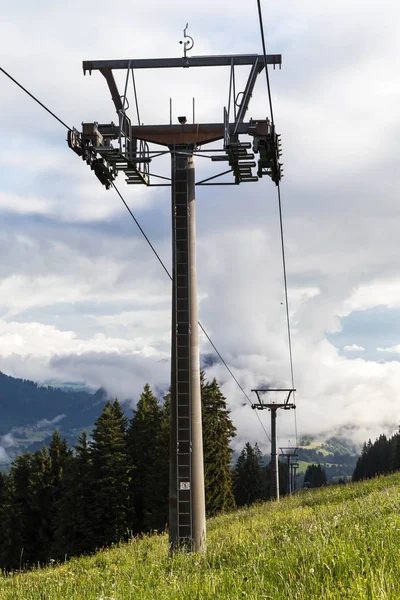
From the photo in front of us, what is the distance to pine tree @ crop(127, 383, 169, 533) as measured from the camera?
53531 millimetres

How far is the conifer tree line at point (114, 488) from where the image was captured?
54.4 meters

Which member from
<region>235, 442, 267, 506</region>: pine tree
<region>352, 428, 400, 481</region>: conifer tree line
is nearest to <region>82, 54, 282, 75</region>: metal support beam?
<region>235, 442, 267, 506</region>: pine tree

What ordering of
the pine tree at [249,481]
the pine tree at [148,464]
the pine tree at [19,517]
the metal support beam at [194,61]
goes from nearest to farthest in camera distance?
the metal support beam at [194,61] < the pine tree at [148,464] < the pine tree at [19,517] < the pine tree at [249,481]

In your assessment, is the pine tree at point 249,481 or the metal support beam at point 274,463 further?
the pine tree at point 249,481

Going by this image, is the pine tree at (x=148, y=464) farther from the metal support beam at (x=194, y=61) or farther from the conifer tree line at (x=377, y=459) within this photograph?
the conifer tree line at (x=377, y=459)

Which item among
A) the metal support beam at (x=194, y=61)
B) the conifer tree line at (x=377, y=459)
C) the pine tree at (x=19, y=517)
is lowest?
the pine tree at (x=19, y=517)

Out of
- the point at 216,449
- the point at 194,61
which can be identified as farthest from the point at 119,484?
the point at 194,61

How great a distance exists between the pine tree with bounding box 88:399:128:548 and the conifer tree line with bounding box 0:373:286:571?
3.1 inches

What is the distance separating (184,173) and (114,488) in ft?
136

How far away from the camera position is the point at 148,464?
58.4 m

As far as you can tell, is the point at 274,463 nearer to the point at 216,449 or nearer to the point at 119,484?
the point at 216,449

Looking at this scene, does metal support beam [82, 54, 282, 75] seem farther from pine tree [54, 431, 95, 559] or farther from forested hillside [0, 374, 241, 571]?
pine tree [54, 431, 95, 559]

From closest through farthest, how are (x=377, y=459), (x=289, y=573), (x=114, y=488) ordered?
(x=289, y=573)
(x=114, y=488)
(x=377, y=459)

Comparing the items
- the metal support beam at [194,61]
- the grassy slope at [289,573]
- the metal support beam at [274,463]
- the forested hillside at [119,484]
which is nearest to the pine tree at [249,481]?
A: the forested hillside at [119,484]
